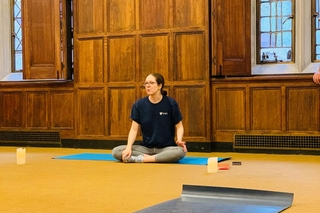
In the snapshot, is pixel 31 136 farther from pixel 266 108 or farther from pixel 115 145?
pixel 266 108

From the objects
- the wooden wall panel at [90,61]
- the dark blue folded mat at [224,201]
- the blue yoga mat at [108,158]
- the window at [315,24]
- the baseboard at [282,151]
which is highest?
the window at [315,24]

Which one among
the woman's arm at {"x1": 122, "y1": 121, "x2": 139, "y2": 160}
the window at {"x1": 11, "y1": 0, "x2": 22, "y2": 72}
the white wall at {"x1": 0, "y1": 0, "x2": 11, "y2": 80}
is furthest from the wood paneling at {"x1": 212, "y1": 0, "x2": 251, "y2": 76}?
the white wall at {"x1": 0, "y1": 0, "x2": 11, "y2": 80}

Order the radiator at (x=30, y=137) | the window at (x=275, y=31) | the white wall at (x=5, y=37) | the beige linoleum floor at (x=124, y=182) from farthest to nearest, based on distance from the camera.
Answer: the white wall at (x=5, y=37) < the radiator at (x=30, y=137) < the window at (x=275, y=31) < the beige linoleum floor at (x=124, y=182)

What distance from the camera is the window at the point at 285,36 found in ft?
24.0

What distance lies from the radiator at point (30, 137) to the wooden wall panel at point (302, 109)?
327 centimetres

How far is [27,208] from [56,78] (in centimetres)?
482

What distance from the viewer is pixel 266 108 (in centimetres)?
715

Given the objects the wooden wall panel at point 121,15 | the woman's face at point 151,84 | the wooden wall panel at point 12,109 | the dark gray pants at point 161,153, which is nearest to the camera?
the woman's face at point 151,84

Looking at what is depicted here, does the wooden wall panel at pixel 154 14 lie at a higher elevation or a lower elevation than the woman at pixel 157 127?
higher

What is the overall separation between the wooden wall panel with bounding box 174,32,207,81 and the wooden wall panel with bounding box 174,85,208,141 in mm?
155

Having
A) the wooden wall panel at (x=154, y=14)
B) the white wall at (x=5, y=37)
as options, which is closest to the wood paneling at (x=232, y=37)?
the wooden wall panel at (x=154, y=14)

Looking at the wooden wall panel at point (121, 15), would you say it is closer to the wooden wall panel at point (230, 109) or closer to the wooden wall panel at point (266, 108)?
the wooden wall panel at point (230, 109)

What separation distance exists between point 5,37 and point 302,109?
15.5ft

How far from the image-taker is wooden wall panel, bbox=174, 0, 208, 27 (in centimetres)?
735
